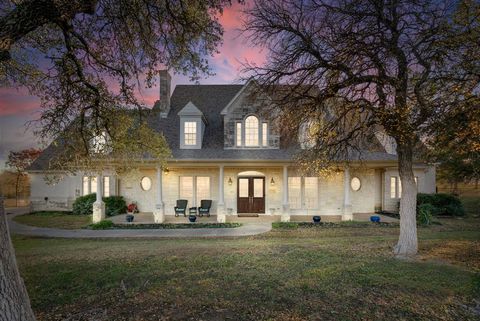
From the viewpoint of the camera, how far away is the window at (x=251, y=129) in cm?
1769

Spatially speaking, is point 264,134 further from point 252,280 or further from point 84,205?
point 84,205

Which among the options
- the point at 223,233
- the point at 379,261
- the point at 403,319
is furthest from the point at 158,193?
the point at 403,319

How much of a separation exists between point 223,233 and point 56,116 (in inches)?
→ 318

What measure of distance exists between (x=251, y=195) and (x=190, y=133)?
562 centimetres

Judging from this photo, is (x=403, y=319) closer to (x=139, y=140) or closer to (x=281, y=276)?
(x=281, y=276)

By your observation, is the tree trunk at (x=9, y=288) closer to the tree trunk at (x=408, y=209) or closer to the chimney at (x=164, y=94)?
the tree trunk at (x=408, y=209)

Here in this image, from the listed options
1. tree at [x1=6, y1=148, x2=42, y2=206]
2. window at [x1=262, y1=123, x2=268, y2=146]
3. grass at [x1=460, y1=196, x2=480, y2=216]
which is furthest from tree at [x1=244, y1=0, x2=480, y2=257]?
tree at [x1=6, y1=148, x2=42, y2=206]

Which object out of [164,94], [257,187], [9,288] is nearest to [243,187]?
[257,187]

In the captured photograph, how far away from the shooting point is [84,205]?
19.7 metres

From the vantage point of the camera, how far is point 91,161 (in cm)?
983

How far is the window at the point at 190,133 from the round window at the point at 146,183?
364 centimetres

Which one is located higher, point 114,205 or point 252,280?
point 114,205

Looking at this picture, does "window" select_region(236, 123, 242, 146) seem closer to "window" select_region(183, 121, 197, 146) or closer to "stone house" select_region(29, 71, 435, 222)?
"stone house" select_region(29, 71, 435, 222)

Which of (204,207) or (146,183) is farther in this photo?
(146,183)
